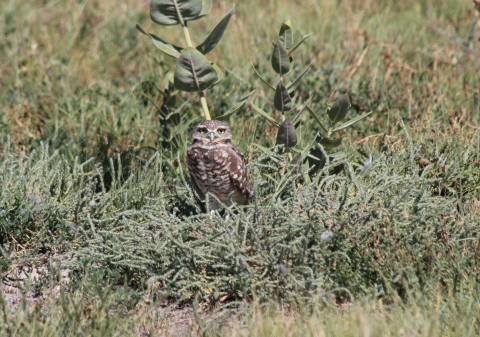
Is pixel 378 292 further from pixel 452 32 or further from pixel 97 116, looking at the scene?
pixel 452 32

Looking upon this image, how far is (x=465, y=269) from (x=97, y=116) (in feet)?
11.1

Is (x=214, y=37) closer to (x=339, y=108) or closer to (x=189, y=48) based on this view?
(x=189, y=48)

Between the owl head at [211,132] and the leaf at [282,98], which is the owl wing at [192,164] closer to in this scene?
the owl head at [211,132]

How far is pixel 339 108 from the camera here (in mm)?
4156

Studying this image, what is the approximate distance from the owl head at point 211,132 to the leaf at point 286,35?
67 centimetres

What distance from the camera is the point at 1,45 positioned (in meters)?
7.08

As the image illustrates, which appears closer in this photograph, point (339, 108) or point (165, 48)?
point (339, 108)

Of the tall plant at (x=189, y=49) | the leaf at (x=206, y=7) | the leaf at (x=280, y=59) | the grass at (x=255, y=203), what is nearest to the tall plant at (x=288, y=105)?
the leaf at (x=280, y=59)

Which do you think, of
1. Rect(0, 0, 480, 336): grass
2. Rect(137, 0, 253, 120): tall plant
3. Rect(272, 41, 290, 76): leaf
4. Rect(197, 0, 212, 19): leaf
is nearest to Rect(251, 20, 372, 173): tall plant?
Rect(272, 41, 290, 76): leaf

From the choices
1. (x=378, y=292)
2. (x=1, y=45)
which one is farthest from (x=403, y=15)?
(x=378, y=292)

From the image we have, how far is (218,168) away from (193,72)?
0.64 metres

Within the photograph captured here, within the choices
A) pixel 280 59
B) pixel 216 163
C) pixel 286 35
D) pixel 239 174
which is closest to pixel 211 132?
pixel 216 163

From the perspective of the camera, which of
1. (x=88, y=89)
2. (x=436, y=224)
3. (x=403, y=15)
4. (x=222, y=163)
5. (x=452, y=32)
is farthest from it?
(x=403, y=15)

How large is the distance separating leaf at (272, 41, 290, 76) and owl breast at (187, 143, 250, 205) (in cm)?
65
